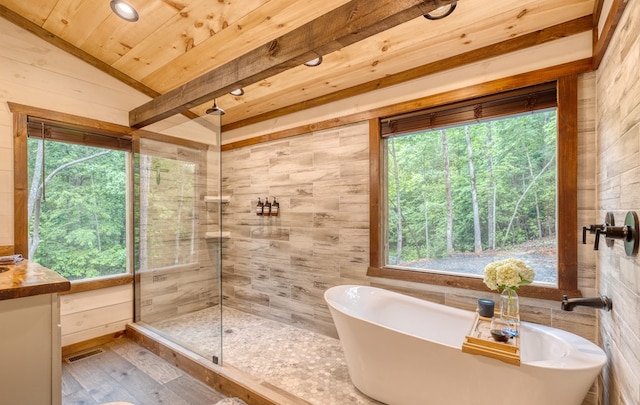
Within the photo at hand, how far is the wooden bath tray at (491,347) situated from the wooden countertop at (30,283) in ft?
6.61

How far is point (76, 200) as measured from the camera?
2.91 meters

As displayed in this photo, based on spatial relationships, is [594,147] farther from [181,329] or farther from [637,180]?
[181,329]

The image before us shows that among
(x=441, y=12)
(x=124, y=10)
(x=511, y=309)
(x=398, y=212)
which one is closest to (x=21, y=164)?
(x=124, y=10)

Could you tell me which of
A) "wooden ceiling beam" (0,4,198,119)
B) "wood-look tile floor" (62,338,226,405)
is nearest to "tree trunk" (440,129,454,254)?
"wood-look tile floor" (62,338,226,405)

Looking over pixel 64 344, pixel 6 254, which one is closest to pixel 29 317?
pixel 6 254

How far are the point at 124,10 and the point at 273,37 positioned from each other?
42.5 inches

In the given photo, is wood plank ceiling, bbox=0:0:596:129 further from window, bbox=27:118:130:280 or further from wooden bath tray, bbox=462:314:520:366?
wooden bath tray, bbox=462:314:520:366

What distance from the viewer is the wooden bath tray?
1.42 meters

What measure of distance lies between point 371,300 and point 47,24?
354cm

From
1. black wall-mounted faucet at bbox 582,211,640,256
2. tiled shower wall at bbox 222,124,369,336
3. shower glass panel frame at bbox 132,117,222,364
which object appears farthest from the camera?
shower glass panel frame at bbox 132,117,222,364

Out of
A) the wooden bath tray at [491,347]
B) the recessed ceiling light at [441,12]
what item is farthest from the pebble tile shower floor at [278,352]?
the recessed ceiling light at [441,12]

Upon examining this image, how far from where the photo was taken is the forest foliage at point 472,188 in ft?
6.86

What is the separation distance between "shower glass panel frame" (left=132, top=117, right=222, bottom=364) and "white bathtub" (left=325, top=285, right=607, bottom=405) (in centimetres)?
158

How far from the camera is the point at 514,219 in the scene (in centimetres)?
219
